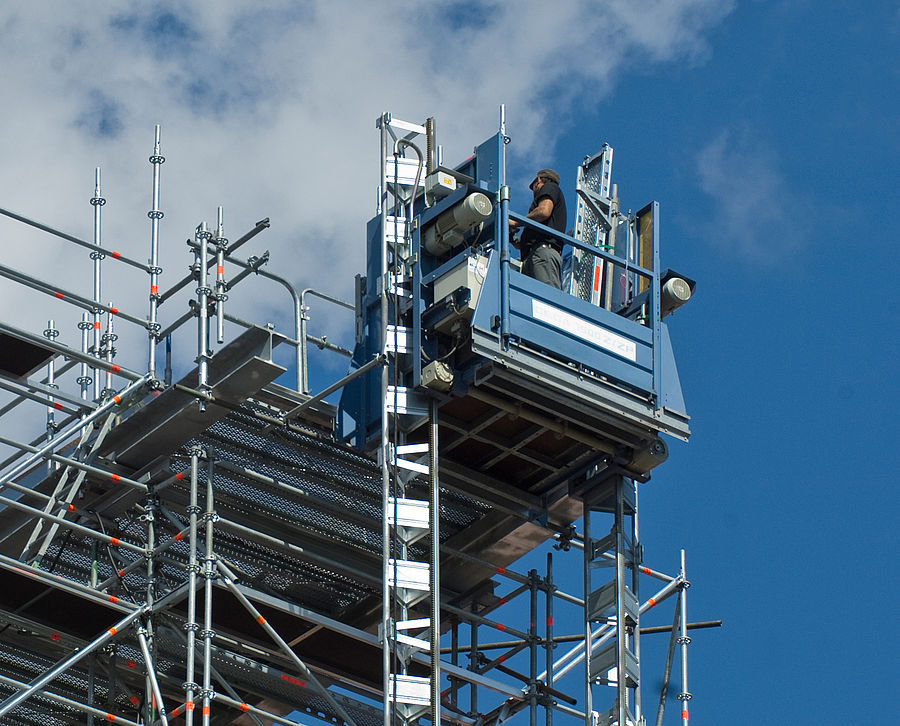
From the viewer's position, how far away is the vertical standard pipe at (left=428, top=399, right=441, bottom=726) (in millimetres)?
22562

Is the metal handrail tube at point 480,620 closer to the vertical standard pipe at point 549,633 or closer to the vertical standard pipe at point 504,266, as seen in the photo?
the vertical standard pipe at point 549,633

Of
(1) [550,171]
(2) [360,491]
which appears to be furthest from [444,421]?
(1) [550,171]

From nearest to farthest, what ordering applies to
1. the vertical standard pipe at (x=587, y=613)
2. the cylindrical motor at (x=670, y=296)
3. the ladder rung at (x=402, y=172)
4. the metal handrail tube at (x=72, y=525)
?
1. the metal handrail tube at (x=72, y=525)
2. the vertical standard pipe at (x=587, y=613)
3. the ladder rung at (x=402, y=172)
4. the cylindrical motor at (x=670, y=296)

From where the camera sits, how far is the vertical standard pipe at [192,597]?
22.8 metres

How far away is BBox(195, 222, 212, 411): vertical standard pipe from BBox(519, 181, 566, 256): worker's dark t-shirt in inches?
133

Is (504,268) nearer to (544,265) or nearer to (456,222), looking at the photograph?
(456,222)

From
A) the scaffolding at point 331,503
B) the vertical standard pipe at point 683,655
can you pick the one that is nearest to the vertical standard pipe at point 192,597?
the scaffolding at point 331,503

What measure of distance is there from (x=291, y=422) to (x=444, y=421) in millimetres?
1685

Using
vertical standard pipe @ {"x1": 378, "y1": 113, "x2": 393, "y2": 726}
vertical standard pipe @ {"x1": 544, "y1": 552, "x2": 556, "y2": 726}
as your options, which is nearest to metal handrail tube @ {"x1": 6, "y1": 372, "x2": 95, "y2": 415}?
vertical standard pipe @ {"x1": 378, "y1": 113, "x2": 393, "y2": 726}

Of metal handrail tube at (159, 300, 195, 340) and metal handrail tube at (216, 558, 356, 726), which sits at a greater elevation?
metal handrail tube at (159, 300, 195, 340)

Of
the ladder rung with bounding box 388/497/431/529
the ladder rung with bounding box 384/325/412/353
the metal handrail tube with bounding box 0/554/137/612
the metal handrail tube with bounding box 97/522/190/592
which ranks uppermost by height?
the ladder rung with bounding box 384/325/412/353

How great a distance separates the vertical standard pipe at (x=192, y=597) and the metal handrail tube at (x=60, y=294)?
6.44 feet

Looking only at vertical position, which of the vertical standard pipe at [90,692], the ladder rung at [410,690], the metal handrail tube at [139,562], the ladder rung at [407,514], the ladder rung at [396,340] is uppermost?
the ladder rung at [396,340]

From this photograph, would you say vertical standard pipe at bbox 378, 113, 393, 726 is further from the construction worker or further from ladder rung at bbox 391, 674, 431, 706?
the construction worker
